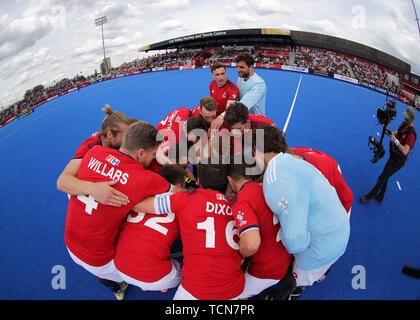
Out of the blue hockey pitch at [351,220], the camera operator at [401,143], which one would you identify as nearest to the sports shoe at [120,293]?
the blue hockey pitch at [351,220]

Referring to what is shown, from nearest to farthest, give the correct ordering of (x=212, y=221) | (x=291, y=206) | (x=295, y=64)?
(x=291, y=206)
(x=212, y=221)
(x=295, y=64)

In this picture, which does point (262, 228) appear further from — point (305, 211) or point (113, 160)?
point (113, 160)

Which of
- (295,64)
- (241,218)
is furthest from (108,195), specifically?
(295,64)

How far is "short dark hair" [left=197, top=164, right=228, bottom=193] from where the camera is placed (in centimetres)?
205

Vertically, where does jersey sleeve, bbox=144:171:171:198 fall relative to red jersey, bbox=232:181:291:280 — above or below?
above

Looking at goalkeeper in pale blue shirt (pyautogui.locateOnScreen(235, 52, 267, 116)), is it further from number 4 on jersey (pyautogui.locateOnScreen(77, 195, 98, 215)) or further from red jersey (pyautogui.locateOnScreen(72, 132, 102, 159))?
number 4 on jersey (pyautogui.locateOnScreen(77, 195, 98, 215))

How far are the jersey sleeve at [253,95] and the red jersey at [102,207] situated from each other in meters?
2.05

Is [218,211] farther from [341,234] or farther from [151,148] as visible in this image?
[341,234]

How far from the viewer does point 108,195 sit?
1.61 m

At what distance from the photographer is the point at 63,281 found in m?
2.76

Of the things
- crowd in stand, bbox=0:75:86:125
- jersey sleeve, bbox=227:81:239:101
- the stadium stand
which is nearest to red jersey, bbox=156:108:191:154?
jersey sleeve, bbox=227:81:239:101

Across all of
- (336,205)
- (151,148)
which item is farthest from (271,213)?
(151,148)

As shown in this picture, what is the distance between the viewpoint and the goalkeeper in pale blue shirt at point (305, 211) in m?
1.37

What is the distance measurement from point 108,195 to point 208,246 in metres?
0.92
